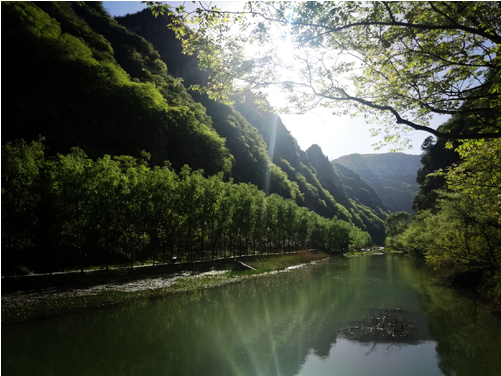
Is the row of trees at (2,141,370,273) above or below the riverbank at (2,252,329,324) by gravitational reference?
above

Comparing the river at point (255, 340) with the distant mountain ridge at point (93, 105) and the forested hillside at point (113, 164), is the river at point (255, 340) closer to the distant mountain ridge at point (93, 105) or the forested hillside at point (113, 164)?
the forested hillside at point (113, 164)

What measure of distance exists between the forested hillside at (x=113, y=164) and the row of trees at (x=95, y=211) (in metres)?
0.17

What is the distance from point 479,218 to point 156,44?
193m

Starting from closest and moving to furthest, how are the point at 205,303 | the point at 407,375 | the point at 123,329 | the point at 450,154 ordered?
the point at 407,375, the point at 123,329, the point at 205,303, the point at 450,154

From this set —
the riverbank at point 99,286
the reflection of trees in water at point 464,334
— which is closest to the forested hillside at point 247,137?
the riverbank at point 99,286

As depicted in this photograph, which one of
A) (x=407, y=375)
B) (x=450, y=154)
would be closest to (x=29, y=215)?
(x=407, y=375)

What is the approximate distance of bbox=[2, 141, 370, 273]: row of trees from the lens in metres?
32.3

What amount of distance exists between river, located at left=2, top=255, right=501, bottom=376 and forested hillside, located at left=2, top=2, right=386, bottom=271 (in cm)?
1284

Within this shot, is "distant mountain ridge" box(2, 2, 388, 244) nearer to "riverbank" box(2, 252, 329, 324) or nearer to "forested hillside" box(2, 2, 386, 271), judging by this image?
"forested hillside" box(2, 2, 386, 271)

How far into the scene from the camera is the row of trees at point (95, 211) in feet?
106

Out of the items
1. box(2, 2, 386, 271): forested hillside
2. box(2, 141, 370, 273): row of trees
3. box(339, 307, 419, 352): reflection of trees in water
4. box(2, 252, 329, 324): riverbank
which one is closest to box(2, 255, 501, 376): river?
box(339, 307, 419, 352): reflection of trees in water

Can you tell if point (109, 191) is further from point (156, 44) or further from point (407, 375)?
point (156, 44)

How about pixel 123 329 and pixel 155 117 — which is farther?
pixel 155 117

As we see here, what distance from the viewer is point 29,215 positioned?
105 feet
